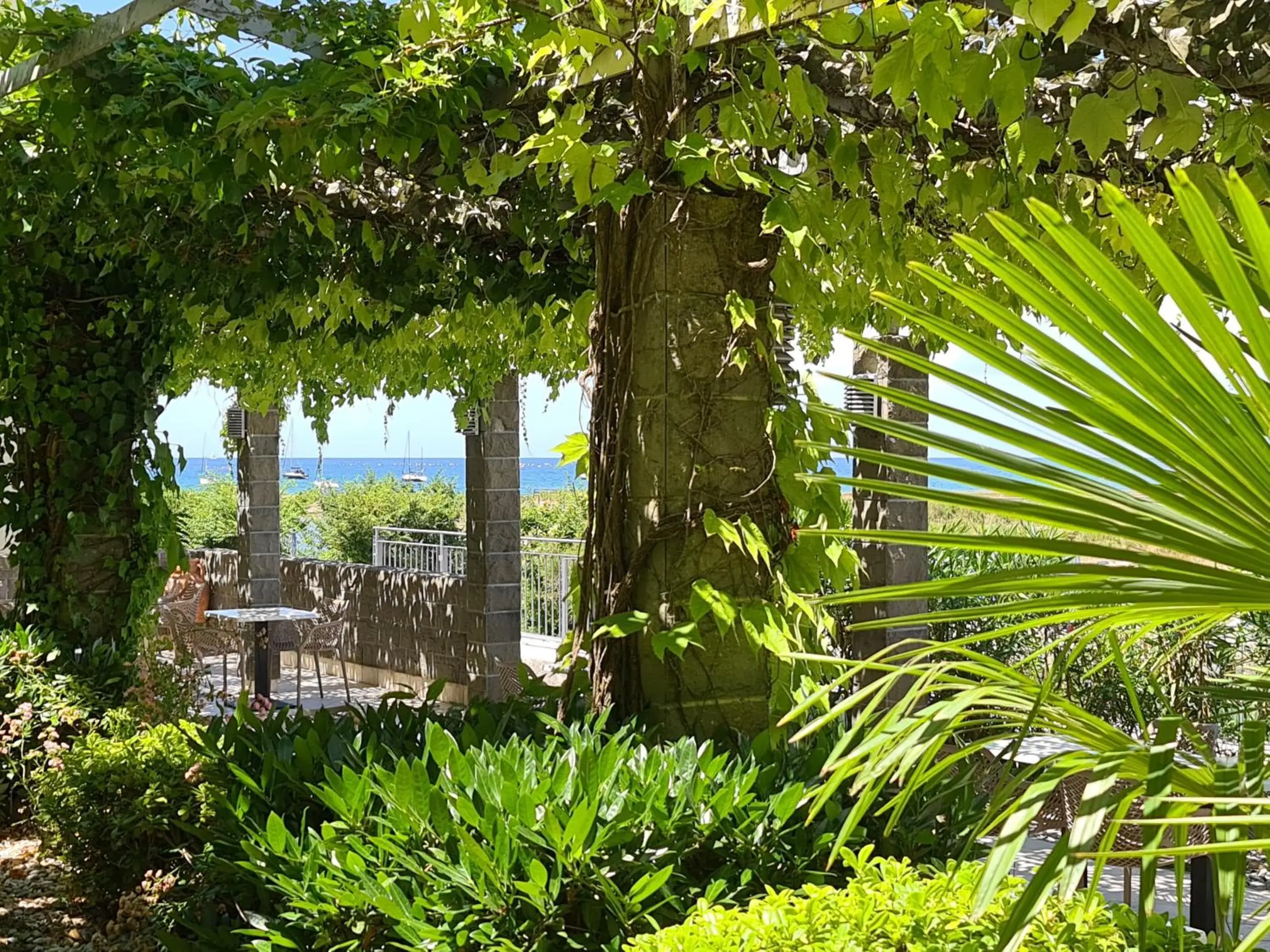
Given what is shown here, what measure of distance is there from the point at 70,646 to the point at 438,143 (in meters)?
3.12

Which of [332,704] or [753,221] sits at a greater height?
[753,221]

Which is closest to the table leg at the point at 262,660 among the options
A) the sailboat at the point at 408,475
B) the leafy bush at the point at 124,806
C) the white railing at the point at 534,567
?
the white railing at the point at 534,567

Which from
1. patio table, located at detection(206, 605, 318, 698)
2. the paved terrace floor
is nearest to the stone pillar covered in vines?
patio table, located at detection(206, 605, 318, 698)

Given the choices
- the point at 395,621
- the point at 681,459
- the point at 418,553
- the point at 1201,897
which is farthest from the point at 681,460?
the point at 418,553

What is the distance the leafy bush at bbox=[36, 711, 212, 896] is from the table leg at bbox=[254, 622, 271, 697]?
13.8ft

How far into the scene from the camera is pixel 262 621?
8719mm

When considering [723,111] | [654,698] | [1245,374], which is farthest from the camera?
[654,698]

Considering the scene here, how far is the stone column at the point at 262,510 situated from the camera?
10266mm

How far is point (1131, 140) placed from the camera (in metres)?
3.70

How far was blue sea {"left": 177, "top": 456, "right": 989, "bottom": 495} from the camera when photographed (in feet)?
38.7

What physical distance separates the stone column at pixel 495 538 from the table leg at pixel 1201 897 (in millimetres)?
5224

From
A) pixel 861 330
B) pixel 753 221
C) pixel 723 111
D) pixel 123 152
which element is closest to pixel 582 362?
pixel 753 221

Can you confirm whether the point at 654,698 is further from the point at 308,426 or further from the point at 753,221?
the point at 308,426

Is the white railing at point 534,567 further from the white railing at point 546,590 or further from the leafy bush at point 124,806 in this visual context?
the leafy bush at point 124,806
